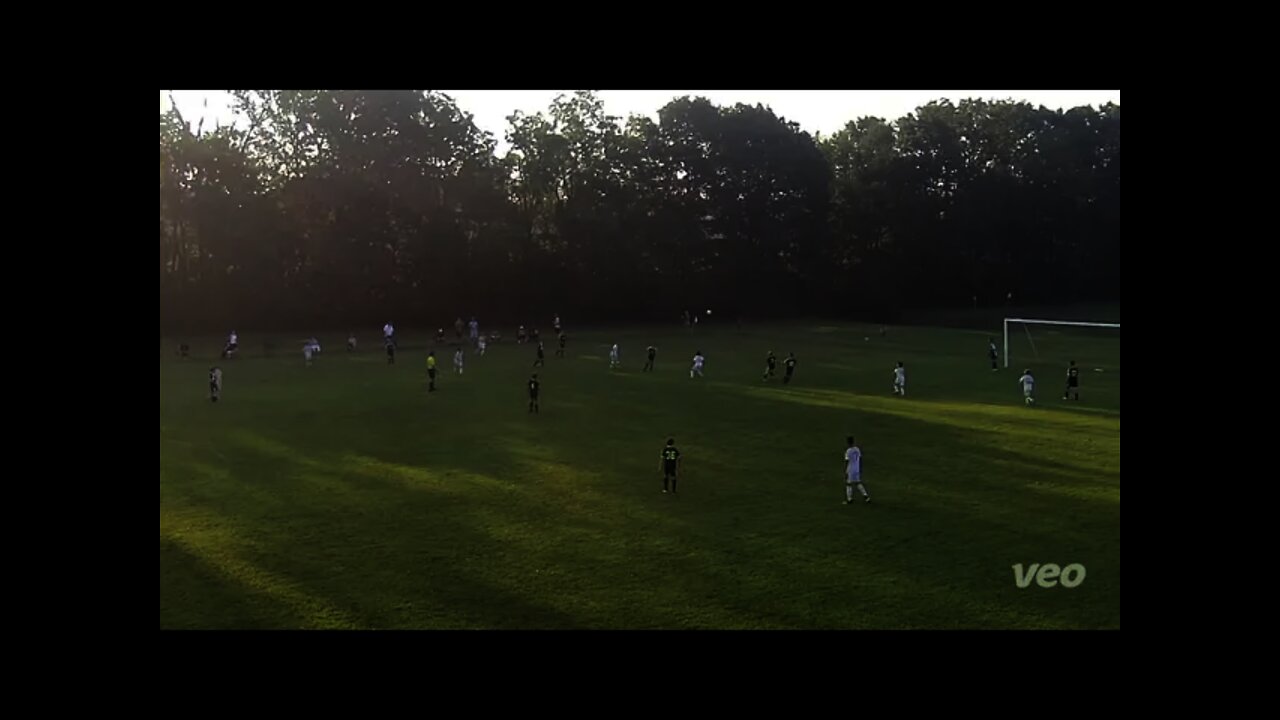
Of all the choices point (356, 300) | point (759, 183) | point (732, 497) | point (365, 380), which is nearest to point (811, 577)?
point (732, 497)

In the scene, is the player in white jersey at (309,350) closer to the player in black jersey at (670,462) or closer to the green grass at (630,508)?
the green grass at (630,508)

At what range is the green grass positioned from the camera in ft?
31.5

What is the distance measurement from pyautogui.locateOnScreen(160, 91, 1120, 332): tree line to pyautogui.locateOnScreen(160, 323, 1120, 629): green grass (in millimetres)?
24169

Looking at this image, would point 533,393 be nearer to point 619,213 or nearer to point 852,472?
point 852,472

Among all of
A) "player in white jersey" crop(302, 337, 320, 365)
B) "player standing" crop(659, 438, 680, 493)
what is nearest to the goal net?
"player standing" crop(659, 438, 680, 493)

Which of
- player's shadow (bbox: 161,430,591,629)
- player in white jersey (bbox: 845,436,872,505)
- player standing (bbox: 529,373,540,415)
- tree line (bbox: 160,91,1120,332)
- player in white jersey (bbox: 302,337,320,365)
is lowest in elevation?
player's shadow (bbox: 161,430,591,629)

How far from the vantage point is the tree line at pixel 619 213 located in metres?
48.8

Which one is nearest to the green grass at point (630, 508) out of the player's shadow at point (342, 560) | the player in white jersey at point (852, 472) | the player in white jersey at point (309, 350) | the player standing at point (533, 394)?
the player's shadow at point (342, 560)

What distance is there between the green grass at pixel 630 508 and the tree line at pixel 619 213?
79.3ft

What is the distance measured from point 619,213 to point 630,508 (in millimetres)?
49774

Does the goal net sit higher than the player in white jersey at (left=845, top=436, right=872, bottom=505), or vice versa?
the goal net

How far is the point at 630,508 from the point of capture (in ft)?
45.0

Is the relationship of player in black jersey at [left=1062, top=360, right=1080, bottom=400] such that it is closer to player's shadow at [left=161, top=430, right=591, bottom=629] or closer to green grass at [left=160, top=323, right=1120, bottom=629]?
green grass at [left=160, top=323, right=1120, bottom=629]

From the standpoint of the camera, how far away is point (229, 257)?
1898 inches
